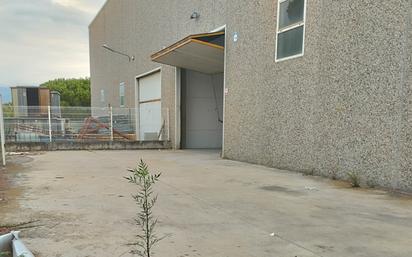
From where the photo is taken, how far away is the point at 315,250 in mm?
3031

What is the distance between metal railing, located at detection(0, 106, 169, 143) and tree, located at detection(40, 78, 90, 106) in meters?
56.5

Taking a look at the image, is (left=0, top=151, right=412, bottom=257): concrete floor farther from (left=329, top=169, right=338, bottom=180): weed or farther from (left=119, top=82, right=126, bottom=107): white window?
(left=119, top=82, right=126, bottom=107): white window

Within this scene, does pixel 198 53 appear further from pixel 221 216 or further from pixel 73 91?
pixel 73 91

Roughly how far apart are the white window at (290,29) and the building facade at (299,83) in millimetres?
23

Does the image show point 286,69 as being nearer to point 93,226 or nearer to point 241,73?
point 241,73

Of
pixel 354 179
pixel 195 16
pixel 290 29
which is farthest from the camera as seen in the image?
pixel 195 16

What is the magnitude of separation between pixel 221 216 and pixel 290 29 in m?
5.32

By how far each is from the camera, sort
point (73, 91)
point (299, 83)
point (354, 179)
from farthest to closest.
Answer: point (73, 91) < point (299, 83) < point (354, 179)

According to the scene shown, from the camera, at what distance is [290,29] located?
26.0ft

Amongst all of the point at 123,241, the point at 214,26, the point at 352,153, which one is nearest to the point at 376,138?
the point at 352,153

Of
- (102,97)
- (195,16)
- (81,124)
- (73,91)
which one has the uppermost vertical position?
(195,16)

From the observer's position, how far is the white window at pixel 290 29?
299 inches

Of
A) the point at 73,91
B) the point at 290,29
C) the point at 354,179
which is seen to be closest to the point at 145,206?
the point at 354,179

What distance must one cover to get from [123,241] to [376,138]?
4.52m
